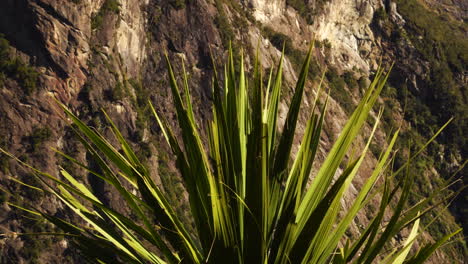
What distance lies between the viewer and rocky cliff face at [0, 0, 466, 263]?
5728cm

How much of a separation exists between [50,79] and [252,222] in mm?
61306

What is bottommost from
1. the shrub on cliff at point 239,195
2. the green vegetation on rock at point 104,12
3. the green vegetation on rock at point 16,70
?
the green vegetation on rock at point 16,70

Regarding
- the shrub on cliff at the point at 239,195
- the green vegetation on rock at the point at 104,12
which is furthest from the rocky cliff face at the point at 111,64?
the shrub on cliff at the point at 239,195

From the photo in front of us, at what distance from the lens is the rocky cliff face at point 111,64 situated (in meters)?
57.3

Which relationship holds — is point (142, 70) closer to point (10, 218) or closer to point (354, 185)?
point (10, 218)

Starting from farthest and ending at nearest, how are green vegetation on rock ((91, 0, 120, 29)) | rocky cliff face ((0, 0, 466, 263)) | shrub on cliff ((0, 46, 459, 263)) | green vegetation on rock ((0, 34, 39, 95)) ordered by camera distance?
1. green vegetation on rock ((91, 0, 120, 29))
2. green vegetation on rock ((0, 34, 39, 95))
3. rocky cliff face ((0, 0, 466, 263))
4. shrub on cliff ((0, 46, 459, 263))

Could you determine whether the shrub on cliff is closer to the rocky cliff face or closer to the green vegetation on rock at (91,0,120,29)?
the rocky cliff face

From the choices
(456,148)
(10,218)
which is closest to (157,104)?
(10,218)

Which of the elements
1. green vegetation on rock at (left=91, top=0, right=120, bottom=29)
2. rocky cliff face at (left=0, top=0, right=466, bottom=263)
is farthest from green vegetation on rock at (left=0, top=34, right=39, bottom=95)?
green vegetation on rock at (left=91, top=0, right=120, bottom=29)

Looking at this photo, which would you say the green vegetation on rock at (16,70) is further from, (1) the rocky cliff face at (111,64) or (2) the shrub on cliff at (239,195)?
(2) the shrub on cliff at (239,195)

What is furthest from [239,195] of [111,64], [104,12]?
[104,12]

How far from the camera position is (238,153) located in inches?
77.9

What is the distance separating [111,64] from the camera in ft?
212

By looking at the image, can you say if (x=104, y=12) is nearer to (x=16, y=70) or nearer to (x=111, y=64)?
(x=111, y=64)
